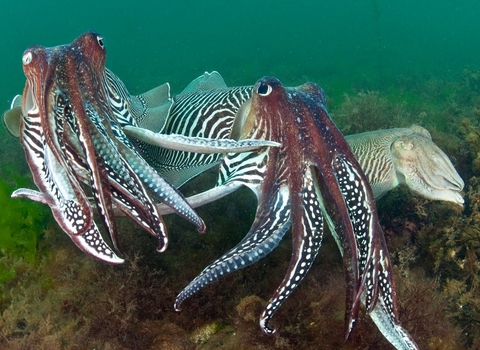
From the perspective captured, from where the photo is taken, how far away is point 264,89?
3.29 metres

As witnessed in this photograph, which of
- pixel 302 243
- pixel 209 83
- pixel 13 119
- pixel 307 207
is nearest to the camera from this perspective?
pixel 302 243

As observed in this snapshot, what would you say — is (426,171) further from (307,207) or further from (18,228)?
(18,228)

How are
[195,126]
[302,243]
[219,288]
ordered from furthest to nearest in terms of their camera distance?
[195,126]
[219,288]
[302,243]

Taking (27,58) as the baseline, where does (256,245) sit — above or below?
below

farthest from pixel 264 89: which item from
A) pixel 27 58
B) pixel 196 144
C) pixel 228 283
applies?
pixel 228 283

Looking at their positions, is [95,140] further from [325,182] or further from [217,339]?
[217,339]

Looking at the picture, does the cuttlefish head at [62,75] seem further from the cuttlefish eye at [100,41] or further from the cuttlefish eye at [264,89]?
the cuttlefish eye at [264,89]

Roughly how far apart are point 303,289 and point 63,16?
116 m

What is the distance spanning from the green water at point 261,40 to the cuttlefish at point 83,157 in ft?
53.7

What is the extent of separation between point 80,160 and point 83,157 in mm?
103

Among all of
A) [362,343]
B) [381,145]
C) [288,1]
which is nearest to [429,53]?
[381,145]

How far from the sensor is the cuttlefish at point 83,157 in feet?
8.74

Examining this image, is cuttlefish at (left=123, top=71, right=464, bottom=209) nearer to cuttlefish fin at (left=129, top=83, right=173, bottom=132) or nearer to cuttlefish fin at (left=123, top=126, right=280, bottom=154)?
cuttlefish fin at (left=129, top=83, right=173, bottom=132)

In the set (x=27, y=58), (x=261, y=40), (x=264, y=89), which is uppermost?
(x=27, y=58)
